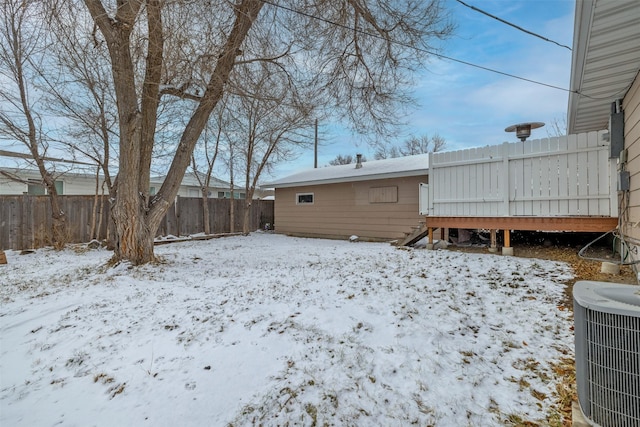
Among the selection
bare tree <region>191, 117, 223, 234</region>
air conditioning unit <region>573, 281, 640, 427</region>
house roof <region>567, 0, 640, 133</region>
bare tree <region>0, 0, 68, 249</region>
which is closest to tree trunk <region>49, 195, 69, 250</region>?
bare tree <region>0, 0, 68, 249</region>

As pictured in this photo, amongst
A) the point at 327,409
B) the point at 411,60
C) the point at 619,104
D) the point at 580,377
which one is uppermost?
the point at 411,60

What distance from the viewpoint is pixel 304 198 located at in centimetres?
1258

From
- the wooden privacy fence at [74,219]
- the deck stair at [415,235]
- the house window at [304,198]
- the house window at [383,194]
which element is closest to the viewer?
the deck stair at [415,235]

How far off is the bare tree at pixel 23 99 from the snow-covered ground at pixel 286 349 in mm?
4969

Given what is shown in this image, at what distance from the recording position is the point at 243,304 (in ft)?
11.8

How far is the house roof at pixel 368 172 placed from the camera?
9.27 meters

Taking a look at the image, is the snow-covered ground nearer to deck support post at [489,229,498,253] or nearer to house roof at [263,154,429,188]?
deck support post at [489,229,498,253]

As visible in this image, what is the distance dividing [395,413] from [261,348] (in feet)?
3.87

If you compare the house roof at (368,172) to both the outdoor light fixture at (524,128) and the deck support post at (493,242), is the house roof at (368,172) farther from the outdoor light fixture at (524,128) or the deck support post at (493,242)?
the deck support post at (493,242)

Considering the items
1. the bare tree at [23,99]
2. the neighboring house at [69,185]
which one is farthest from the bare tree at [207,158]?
the bare tree at [23,99]

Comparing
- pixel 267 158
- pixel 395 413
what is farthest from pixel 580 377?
pixel 267 158

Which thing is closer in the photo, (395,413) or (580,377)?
(580,377)

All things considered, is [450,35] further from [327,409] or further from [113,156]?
[113,156]

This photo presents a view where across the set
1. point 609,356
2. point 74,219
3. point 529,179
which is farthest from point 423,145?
point 609,356
